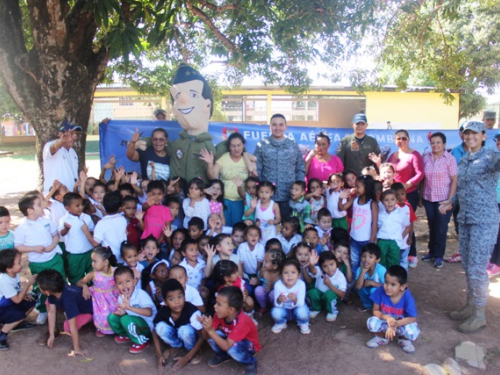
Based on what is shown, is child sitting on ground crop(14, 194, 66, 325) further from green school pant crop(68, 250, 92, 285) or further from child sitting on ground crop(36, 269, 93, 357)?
child sitting on ground crop(36, 269, 93, 357)

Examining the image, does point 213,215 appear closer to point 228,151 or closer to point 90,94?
point 228,151

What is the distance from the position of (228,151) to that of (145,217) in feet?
4.14

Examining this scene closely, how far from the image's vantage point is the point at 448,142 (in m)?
7.39

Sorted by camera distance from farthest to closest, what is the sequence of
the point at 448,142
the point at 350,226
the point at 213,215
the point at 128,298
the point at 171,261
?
the point at 448,142
the point at 350,226
the point at 213,215
the point at 171,261
the point at 128,298

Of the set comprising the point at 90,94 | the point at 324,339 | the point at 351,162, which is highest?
the point at 90,94

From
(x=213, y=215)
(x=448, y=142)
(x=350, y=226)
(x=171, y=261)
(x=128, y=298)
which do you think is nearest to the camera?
(x=128, y=298)

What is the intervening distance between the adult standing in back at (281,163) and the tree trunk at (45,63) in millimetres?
2463

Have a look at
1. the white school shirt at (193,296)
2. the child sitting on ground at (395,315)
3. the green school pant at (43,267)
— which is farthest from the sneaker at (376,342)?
the green school pant at (43,267)

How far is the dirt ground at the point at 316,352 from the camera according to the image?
11.0 feet

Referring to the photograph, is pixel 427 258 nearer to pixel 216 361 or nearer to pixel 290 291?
pixel 290 291

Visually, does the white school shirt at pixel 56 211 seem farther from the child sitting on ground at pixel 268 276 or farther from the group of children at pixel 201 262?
the child sitting on ground at pixel 268 276

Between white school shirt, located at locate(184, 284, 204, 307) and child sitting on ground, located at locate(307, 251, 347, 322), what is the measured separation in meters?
1.08

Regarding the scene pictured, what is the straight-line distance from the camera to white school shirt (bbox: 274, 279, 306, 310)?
3.87 m

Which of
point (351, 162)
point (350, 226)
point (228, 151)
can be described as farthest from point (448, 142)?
point (228, 151)
